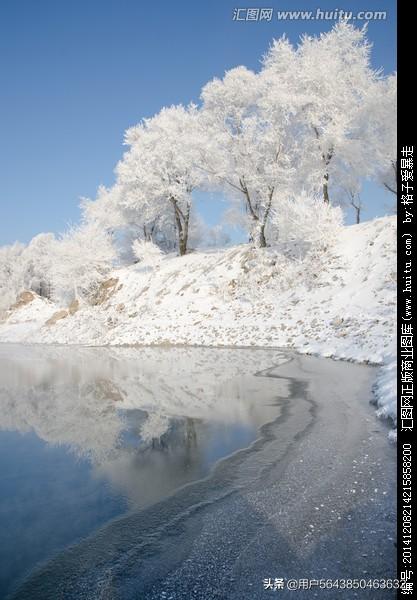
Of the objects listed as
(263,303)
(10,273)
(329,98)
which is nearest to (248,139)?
(329,98)

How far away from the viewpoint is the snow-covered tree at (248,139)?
28.0 metres

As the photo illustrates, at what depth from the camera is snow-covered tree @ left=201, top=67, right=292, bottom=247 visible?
91.9 ft

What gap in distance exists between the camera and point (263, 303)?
2433 centimetres

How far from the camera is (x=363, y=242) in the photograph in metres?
23.4

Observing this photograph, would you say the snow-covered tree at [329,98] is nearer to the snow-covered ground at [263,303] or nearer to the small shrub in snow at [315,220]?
the small shrub in snow at [315,220]

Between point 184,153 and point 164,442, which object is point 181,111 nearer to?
point 184,153

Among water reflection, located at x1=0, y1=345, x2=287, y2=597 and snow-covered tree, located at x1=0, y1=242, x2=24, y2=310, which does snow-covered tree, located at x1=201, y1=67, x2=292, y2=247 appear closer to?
water reflection, located at x1=0, y1=345, x2=287, y2=597

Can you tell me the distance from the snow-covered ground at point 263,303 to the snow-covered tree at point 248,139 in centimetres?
461

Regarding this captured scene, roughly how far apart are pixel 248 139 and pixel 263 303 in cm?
1246

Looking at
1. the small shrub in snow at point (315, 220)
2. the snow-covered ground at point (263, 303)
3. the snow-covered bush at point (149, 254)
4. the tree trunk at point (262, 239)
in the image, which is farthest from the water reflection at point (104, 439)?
the snow-covered bush at point (149, 254)

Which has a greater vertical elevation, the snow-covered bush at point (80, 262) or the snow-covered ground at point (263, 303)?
the snow-covered bush at point (80, 262)

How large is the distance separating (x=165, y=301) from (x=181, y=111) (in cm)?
2032

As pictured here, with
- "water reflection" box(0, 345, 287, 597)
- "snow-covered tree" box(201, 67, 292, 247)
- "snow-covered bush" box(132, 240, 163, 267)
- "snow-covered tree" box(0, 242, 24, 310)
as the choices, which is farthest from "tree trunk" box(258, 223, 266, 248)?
"snow-covered tree" box(0, 242, 24, 310)

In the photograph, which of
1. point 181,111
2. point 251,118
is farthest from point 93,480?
point 181,111
